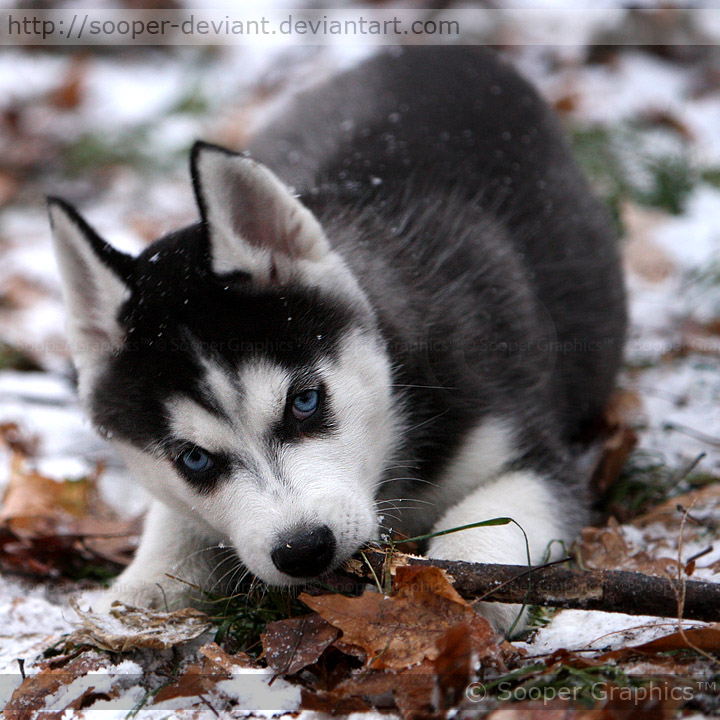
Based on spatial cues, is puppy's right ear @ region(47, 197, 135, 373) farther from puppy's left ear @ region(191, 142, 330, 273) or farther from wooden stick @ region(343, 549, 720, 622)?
wooden stick @ region(343, 549, 720, 622)

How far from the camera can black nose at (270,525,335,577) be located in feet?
6.86

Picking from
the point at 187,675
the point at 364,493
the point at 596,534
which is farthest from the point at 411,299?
the point at 187,675

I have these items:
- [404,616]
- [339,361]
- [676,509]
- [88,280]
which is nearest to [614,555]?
[676,509]

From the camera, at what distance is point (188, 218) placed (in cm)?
609

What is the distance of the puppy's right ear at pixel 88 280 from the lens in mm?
2502

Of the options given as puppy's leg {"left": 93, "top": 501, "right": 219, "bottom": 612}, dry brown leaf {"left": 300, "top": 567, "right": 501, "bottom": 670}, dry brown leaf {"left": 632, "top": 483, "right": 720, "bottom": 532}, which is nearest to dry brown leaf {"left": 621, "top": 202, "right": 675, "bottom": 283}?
dry brown leaf {"left": 632, "top": 483, "right": 720, "bottom": 532}

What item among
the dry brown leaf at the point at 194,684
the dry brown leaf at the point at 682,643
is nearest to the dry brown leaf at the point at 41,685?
the dry brown leaf at the point at 194,684

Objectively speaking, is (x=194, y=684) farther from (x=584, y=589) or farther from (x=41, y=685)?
(x=584, y=589)

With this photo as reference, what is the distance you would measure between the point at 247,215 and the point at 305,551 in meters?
1.03

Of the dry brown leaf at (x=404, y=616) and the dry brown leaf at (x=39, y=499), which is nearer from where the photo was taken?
the dry brown leaf at (x=404, y=616)

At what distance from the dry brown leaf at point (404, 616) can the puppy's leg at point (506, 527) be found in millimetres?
227

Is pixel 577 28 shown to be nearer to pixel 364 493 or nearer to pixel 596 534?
pixel 596 534

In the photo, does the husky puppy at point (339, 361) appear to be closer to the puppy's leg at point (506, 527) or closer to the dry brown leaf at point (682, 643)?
the puppy's leg at point (506, 527)

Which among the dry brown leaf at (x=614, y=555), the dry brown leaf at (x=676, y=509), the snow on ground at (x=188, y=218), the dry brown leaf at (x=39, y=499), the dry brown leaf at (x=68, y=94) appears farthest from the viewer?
the dry brown leaf at (x=68, y=94)
